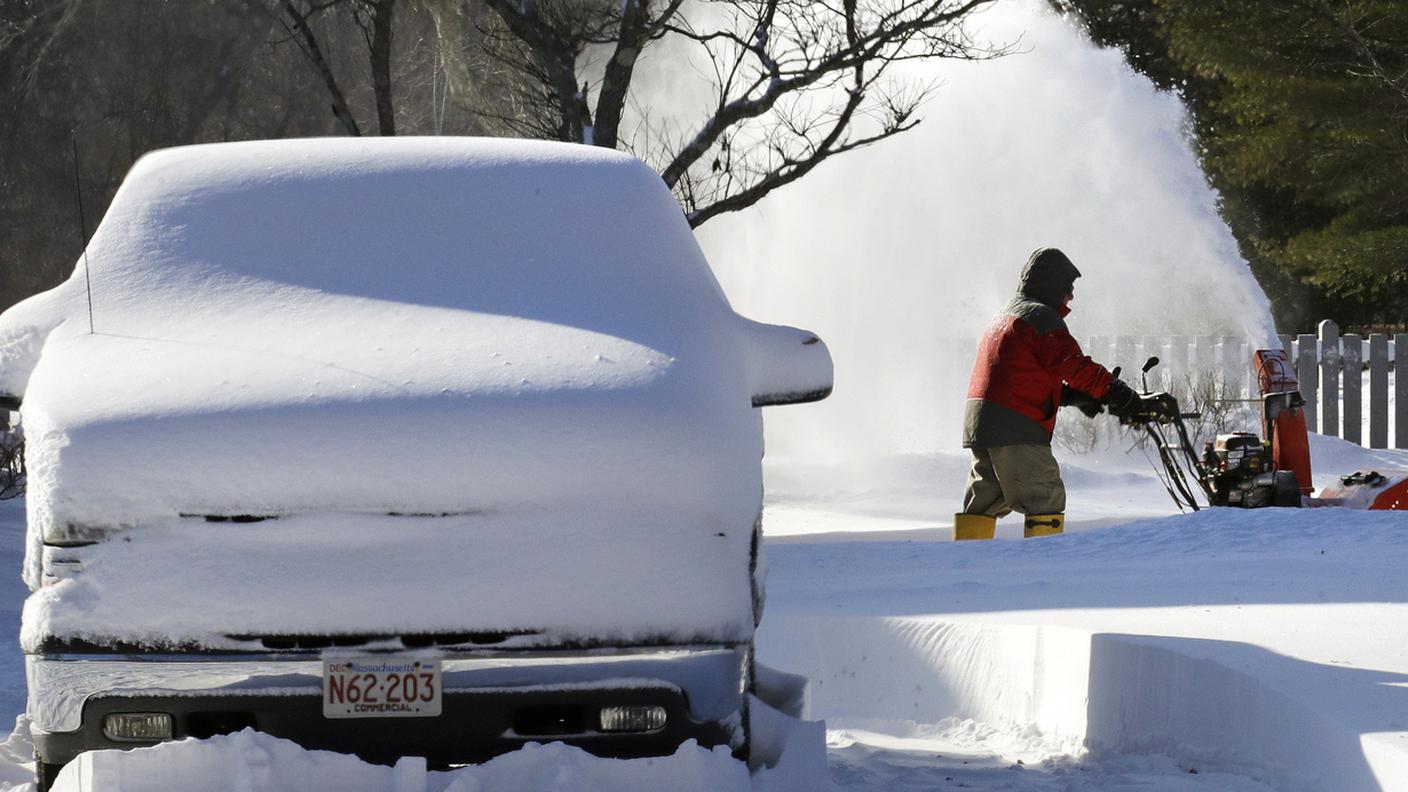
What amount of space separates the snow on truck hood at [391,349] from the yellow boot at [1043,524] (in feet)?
13.6

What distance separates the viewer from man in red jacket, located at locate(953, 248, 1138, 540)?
8.30 m

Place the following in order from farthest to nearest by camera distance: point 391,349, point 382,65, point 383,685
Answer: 1. point 382,65
2. point 391,349
3. point 383,685

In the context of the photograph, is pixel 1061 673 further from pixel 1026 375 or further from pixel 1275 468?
pixel 1275 468

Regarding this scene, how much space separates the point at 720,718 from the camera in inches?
138

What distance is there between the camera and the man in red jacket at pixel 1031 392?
27.2 ft

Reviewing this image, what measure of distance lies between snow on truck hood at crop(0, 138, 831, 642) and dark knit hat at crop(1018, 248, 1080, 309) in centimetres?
393

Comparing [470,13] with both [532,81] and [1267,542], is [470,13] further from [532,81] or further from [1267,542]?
[1267,542]

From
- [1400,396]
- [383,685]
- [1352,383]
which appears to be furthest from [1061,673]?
[1400,396]

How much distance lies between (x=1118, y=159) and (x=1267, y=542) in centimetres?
1448

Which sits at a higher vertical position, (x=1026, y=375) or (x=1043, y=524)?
(x=1026, y=375)

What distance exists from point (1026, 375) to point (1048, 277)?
0.50m

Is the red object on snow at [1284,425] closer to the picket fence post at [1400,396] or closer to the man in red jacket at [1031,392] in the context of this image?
the man in red jacket at [1031,392]

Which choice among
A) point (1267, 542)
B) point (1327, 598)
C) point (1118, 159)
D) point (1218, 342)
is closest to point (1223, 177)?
point (1118, 159)

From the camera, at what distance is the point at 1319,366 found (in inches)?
740
